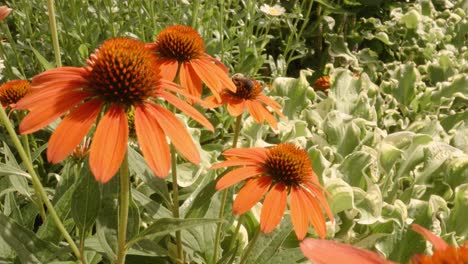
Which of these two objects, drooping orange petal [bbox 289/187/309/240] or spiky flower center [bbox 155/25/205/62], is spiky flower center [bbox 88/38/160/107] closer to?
spiky flower center [bbox 155/25/205/62]

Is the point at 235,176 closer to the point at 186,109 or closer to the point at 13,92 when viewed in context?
the point at 186,109

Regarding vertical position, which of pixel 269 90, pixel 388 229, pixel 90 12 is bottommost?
pixel 388 229

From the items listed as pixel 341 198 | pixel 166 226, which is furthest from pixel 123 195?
pixel 341 198

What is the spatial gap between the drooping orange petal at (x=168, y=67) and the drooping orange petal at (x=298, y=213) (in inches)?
11.3

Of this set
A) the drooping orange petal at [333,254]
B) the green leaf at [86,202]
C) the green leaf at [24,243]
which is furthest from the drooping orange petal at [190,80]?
the drooping orange petal at [333,254]

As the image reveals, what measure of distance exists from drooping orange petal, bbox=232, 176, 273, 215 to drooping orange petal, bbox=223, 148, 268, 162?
5cm

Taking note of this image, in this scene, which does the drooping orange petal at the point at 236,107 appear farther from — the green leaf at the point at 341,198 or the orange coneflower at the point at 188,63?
the green leaf at the point at 341,198

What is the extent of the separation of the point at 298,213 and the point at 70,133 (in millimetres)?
386

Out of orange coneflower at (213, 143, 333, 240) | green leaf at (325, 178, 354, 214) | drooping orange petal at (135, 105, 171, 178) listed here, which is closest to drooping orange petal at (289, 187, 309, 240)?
orange coneflower at (213, 143, 333, 240)

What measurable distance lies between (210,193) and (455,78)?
4.87ft

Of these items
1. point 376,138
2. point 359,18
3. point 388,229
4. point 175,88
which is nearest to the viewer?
point 175,88

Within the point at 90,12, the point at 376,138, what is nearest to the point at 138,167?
the point at 376,138

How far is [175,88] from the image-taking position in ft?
2.27

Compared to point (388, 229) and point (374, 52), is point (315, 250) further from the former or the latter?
point (374, 52)
